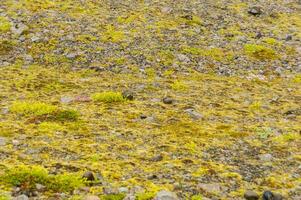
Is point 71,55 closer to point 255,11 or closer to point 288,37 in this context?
point 288,37

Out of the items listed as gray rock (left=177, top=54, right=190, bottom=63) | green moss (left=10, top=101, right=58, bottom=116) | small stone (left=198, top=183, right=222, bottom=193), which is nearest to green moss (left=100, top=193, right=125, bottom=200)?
small stone (left=198, top=183, right=222, bottom=193)

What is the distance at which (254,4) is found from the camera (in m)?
29.5

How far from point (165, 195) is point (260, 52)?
48.4 ft

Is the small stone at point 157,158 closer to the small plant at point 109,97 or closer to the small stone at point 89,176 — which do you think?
the small stone at point 89,176

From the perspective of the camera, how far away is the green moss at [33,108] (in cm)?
1400

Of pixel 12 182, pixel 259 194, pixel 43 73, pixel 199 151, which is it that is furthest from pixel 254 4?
pixel 12 182

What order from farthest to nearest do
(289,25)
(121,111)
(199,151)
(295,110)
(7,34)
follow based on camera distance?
(289,25), (7,34), (295,110), (121,111), (199,151)

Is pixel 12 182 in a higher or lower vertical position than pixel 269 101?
higher

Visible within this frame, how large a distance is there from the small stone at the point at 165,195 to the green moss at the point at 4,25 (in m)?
15.8

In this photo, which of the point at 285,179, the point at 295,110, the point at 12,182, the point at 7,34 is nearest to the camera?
the point at 12,182

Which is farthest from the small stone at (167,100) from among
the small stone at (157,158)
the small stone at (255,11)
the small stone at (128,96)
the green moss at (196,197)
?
the small stone at (255,11)

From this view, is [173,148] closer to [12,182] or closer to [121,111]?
[121,111]

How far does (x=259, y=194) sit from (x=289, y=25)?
18989mm

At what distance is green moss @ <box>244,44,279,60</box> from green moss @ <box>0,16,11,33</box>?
12197 mm
